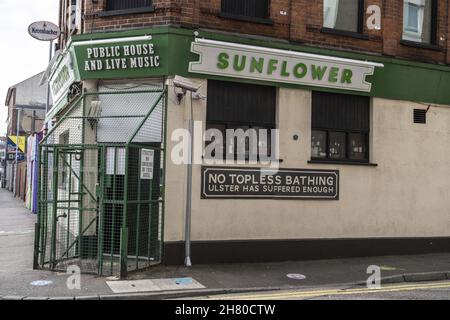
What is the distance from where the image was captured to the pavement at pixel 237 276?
8148 millimetres

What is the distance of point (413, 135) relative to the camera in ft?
42.2

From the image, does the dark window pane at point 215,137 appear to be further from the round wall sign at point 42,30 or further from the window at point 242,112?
the round wall sign at point 42,30

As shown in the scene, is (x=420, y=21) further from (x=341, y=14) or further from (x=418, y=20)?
(x=341, y=14)

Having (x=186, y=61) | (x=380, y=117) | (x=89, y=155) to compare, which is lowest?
(x=89, y=155)

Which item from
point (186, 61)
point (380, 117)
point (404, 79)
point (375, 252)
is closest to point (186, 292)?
point (186, 61)

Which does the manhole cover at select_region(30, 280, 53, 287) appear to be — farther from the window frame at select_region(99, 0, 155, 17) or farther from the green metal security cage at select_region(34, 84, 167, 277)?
the window frame at select_region(99, 0, 155, 17)

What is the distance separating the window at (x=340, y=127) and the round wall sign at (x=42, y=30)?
885 cm

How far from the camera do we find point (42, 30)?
52.0 ft

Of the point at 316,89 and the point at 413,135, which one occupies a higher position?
the point at 316,89

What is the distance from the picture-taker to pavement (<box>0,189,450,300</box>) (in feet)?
26.7
